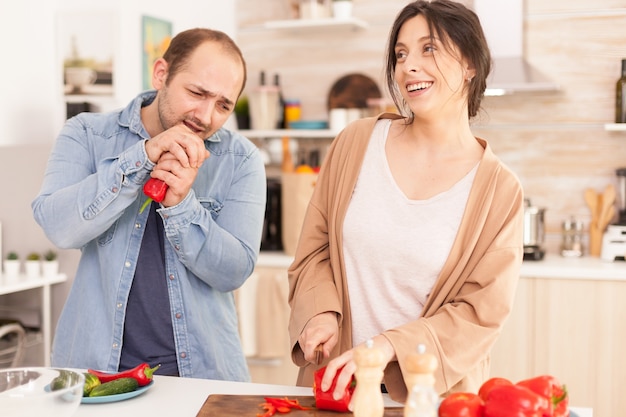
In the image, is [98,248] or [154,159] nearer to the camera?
[154,159]

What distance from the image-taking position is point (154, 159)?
1.66 meters

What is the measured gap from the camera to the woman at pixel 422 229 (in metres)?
1.52

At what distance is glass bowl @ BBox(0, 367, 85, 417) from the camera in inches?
48.8

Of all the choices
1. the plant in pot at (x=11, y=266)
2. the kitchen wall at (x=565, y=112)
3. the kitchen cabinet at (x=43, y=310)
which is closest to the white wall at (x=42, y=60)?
the plant in pot at (x=11, y=266)

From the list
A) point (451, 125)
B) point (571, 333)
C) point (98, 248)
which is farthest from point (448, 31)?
point (571, 333)

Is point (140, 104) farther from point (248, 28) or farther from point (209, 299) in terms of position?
point (248, 28)

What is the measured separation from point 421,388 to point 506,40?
2967 millimetres

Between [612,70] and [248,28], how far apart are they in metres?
1.89

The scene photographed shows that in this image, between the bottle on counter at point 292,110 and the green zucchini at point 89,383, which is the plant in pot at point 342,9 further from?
the green zucchini at point 89,383

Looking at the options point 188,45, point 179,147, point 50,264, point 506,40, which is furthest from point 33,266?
point 506,40

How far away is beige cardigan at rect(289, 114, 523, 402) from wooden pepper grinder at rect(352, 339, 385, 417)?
0.20m

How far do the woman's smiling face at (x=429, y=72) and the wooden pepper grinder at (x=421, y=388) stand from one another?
63 centimetres

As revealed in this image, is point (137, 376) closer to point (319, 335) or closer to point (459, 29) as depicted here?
point (319, 335)

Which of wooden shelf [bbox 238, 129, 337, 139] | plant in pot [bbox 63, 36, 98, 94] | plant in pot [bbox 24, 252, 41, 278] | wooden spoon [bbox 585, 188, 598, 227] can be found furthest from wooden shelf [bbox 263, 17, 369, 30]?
plant in pot [bbox 24, 252, 41, 278]
